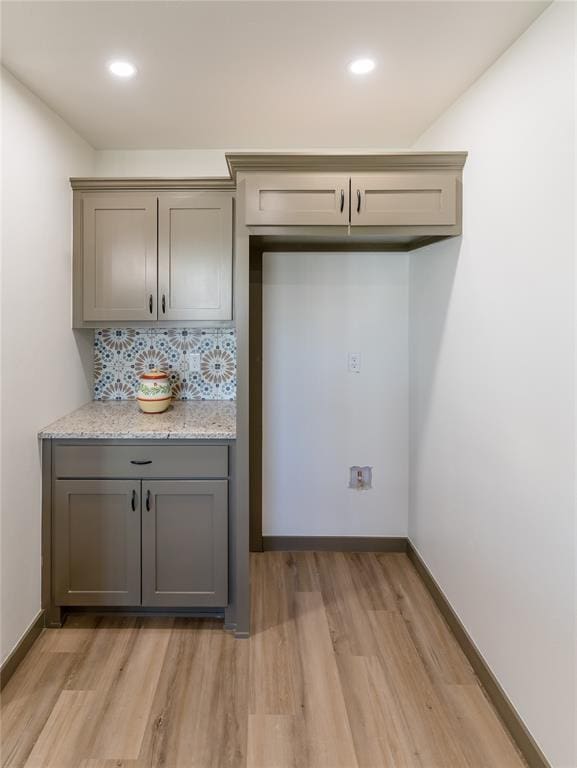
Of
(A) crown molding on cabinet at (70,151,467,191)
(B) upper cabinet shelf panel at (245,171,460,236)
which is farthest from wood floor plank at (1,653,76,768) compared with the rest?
(A) crown molding on cabinet at (70,151,467,191)

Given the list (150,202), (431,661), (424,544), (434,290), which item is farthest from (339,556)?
(150,202)

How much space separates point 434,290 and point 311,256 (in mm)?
809

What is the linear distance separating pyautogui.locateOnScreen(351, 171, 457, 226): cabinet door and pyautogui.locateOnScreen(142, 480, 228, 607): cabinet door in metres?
1.43

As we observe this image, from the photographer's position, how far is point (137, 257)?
8.60 ft

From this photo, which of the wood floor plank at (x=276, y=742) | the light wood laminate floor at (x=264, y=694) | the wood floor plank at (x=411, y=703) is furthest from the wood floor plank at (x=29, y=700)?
the wood floor plank at (x=411, y=703)

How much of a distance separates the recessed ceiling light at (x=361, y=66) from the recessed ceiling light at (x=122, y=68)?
0.90 meters

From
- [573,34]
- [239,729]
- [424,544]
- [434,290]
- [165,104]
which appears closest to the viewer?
[573,34]

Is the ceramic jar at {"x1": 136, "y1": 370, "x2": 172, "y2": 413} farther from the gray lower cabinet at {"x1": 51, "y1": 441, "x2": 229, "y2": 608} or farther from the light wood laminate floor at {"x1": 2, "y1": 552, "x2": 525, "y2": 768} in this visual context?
the light wood laminate floor at {"x1": 2, "y1": 552, "x2": 525, "y2": 768}

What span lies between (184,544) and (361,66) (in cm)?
222

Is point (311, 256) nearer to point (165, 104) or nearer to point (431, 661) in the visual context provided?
point (165, 104)

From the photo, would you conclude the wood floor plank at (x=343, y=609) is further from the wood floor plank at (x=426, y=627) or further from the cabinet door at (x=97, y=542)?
the cabinet door at (x=97, y=542)

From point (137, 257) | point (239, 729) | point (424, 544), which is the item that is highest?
point (137, 257)

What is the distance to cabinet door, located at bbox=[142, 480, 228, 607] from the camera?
2268 millimetres

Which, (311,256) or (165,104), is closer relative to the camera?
(165,104)
